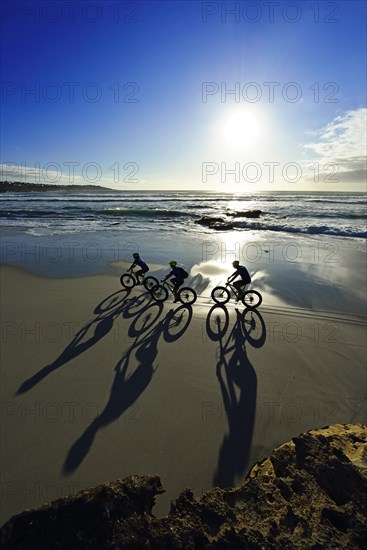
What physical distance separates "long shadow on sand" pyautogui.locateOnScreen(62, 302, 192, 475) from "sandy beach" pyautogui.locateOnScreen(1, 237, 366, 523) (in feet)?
0.09

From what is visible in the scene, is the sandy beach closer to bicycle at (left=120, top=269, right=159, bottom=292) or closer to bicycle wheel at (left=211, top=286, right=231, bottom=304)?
bicycle wheel at (left=211, top=286, right=231, bottom=304)

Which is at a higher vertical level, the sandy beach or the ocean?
the ocean

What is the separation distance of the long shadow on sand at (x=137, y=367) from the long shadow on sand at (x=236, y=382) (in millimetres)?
1155

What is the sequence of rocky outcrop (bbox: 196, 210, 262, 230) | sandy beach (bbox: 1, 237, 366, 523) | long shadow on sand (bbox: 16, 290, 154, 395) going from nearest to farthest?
1. sandy beach (bbox: 1, 237, 366, 523)
2. long shadow on sand (bbox: 16, 290, 154, 395)
3. rocky outcrop (bbox: 196, 210, 262, 230)

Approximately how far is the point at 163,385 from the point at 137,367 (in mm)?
861

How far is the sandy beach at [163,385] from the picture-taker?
455cm

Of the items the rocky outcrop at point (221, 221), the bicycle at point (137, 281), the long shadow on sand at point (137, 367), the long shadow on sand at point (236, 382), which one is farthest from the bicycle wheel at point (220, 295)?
the rocky outcrop at point (221, 221)

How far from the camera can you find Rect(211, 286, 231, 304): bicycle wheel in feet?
34.1

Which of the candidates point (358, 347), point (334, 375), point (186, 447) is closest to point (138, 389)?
point (186, 447)

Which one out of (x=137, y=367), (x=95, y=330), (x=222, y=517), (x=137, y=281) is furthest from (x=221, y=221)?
(x=222, y=517)

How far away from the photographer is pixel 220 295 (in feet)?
34.4

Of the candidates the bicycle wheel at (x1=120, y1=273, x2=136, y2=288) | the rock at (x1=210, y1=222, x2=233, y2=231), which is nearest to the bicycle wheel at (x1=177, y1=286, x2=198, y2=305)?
the bicycle wheel at (x1=120, y1=273, x2=136, y2=288)

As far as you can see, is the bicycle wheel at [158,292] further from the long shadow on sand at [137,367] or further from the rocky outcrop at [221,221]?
the rocky outcrop at [221,221]

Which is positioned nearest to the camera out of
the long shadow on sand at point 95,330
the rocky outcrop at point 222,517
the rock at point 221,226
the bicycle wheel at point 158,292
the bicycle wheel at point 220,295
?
the rocky outcrop at point 222,517
